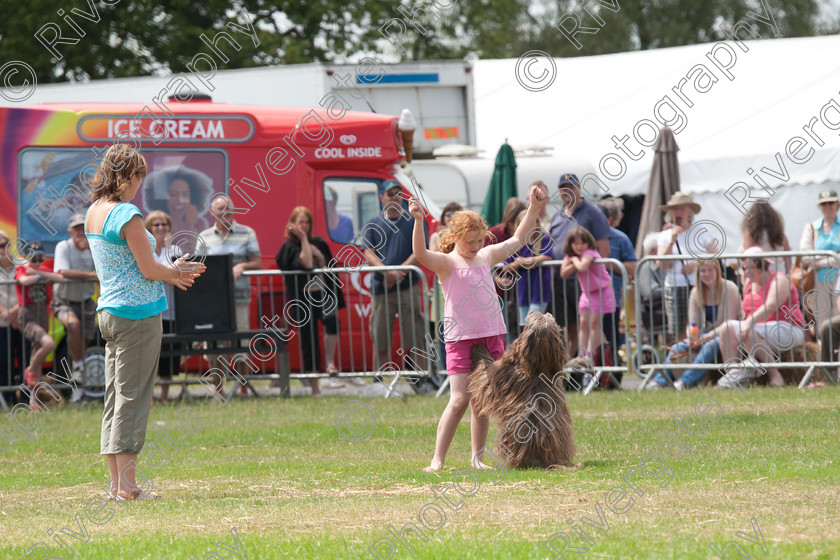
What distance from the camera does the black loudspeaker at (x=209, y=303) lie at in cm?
1252

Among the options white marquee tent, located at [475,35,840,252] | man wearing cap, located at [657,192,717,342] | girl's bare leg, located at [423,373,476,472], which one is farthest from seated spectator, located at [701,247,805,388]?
white marquee tent, located at [475,35,840,252]

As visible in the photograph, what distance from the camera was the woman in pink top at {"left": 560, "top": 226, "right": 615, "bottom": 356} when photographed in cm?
1265

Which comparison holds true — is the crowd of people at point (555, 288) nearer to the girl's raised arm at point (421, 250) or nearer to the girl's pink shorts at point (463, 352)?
the girl's pink shorts at point (463, 352)

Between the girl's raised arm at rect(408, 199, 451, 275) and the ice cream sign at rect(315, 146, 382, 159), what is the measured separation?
666 centimetres

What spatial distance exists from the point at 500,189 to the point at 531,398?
24.3ft

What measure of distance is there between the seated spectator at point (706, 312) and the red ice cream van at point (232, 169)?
3014mm

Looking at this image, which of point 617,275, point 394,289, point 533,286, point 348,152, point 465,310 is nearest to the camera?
point 465,310

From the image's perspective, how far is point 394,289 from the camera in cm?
1327

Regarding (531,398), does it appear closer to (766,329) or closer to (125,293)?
(125,293)

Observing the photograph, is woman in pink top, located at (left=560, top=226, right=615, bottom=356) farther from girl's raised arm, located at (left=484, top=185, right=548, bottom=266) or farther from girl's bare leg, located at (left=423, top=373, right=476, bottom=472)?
girl's bare leg, located at (left=423, top=373, right=476, bottom=472)

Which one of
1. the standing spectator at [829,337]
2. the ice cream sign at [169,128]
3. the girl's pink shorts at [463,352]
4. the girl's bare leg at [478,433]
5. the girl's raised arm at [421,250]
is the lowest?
the girl's bare leg at [478,433]

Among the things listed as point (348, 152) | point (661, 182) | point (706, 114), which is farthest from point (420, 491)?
point (706, 114)

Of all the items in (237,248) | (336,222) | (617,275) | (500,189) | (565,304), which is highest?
(500,189)

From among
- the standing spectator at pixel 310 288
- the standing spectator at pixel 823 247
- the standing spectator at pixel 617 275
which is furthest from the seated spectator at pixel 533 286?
the standing spectator at pixel 823 247
